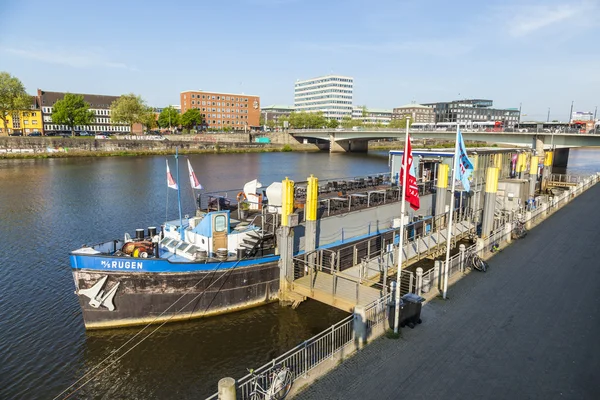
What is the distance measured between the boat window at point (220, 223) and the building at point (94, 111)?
139201mm

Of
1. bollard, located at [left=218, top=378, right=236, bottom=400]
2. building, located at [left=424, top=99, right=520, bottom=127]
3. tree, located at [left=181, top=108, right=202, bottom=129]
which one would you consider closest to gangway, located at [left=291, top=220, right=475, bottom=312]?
bollard, located at [left=218, top=378, right=236, bottom=400]

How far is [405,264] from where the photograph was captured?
24.6 meters

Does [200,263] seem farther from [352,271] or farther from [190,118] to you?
[190,118]

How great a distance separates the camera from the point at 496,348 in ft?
44.5

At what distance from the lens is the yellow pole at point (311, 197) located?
66.9ft

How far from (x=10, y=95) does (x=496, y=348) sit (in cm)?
11957

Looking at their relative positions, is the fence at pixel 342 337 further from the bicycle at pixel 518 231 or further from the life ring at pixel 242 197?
the life ring at pixel 242 197

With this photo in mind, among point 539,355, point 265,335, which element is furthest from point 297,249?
point 539,355

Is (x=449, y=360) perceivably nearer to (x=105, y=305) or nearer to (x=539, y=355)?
(x=539, y=355)

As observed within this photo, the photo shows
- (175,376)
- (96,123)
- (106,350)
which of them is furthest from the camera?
(96,123)

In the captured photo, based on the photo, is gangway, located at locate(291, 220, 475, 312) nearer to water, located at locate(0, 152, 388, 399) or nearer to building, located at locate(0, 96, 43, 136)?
water, located at locate(0, 152, 388, 399)

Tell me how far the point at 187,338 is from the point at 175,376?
254 centimetres

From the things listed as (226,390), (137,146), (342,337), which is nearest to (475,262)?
(342,337)

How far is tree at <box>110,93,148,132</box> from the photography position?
11831cm
